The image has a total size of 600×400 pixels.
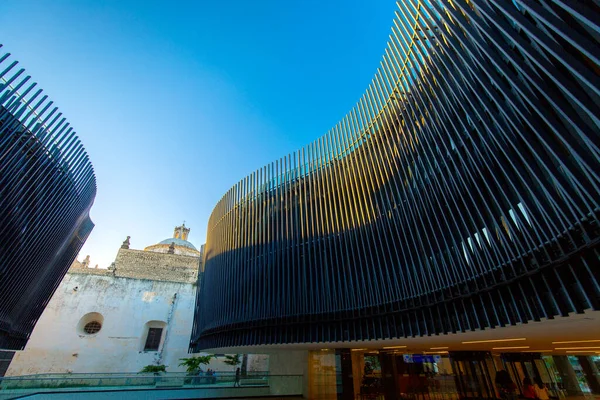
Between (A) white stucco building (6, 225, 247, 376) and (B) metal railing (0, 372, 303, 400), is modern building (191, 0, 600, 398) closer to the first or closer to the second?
(B) metal railing (0, 372, 303, 400)

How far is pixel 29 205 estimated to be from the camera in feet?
33.4

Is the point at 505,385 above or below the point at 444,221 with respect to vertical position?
below

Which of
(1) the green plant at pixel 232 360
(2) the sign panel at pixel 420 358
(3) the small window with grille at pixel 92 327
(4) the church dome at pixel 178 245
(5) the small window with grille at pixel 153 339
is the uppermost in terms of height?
(4) the church dome at pixel 178 245

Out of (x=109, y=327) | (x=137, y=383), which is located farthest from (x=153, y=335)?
(x=137, y=383)

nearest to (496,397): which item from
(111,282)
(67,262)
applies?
(67,262)

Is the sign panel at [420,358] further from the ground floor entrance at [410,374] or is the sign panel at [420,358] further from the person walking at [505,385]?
the person walking at [505,385]

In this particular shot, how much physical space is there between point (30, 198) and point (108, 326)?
2381 centimetres

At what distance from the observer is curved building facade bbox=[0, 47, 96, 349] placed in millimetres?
8492

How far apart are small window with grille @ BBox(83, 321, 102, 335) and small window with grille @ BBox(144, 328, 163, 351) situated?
4.66 metres

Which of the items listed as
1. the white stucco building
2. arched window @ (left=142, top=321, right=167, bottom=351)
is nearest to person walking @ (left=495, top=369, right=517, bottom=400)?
the white stucco building

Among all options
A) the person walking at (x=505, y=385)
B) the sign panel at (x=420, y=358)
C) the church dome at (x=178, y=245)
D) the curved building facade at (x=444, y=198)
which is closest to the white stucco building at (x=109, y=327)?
the church dome at (x=178, y=245)

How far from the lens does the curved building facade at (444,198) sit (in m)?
4.46

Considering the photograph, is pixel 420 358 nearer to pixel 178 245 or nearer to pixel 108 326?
pixel 108 326

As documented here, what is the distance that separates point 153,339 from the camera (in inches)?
1192
